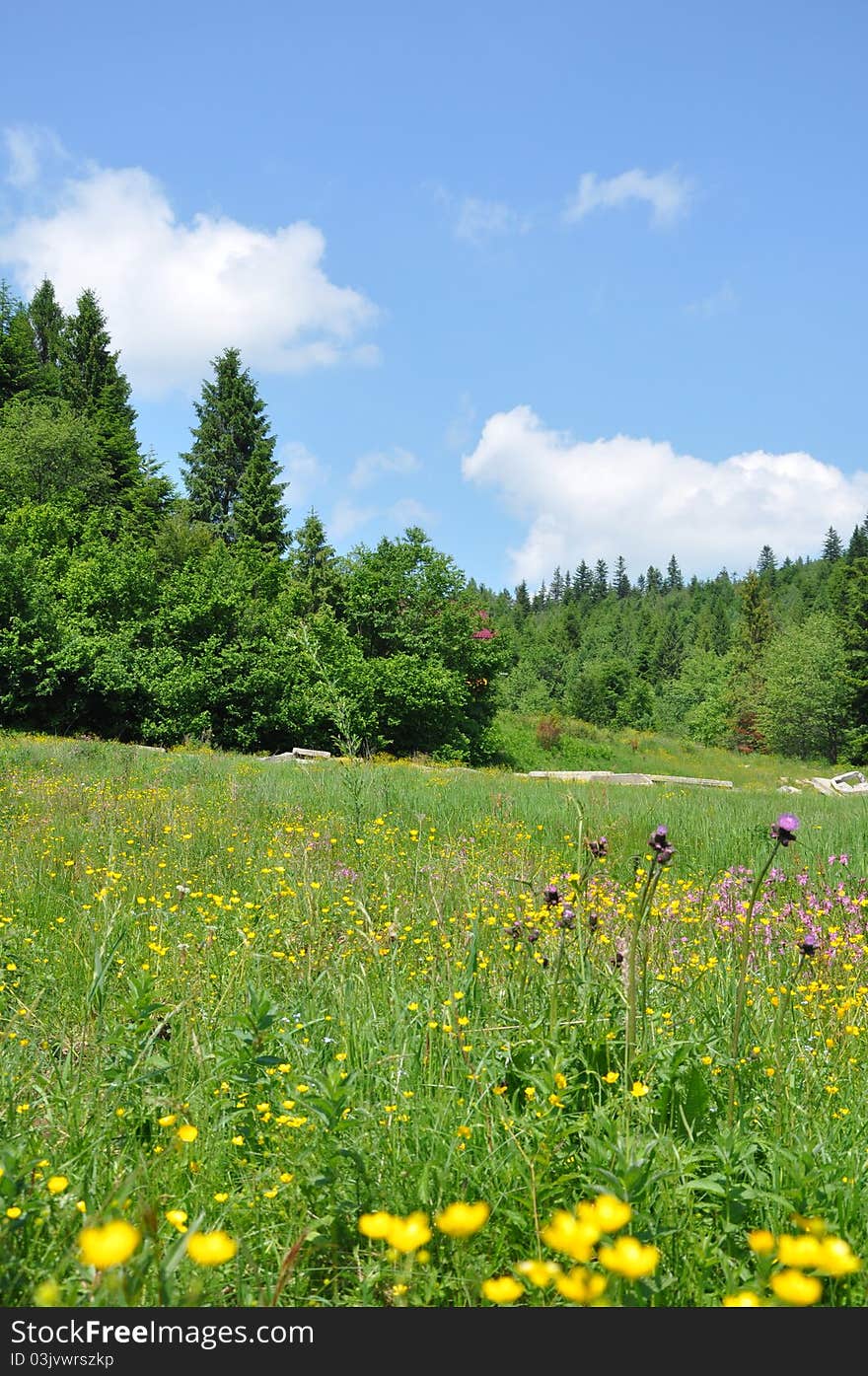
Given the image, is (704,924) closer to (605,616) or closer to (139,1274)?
(139,1274)

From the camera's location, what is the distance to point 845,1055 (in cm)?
269

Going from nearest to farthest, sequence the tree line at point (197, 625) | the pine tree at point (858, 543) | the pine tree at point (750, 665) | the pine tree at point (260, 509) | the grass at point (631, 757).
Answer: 1. the tree line at point (197, 625)
2. the grass at point (631, 757)
3. the pine tree at point (260, 509)
4. the pine tree at point (750, 665)
5. the pine tree at point (858, 543)

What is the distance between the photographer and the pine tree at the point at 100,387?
38.3m

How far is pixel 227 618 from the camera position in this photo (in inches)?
957

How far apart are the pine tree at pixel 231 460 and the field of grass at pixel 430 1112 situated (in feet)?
117

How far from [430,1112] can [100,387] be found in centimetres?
4533

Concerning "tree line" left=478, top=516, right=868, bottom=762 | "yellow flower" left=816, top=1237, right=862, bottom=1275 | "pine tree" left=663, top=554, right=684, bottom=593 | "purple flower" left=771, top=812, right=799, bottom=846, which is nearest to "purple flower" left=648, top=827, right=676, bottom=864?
"purple flower" left=771, top=812, right=799, bottom=846

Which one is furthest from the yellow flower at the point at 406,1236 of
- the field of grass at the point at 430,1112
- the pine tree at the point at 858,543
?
the pine tree at the point at 858,543

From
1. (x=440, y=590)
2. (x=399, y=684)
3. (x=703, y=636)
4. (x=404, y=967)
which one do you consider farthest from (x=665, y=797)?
(x=703, y=636)

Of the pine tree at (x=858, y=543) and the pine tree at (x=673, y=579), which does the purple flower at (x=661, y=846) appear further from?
the pine tree at (x=673, y=579)

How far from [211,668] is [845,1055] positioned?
2204cm

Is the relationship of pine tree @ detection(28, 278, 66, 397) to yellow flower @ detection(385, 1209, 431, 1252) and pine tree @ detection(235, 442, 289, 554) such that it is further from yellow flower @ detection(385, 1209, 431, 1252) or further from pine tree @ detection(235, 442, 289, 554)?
yellow flower @ detection(385, 1209, 431, 1252)

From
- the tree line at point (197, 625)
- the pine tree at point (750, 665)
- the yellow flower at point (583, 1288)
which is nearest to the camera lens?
the yellow flower at point (583, 1288)


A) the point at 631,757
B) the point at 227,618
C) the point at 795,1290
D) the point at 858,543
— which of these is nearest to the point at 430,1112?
the point at 795,1290
